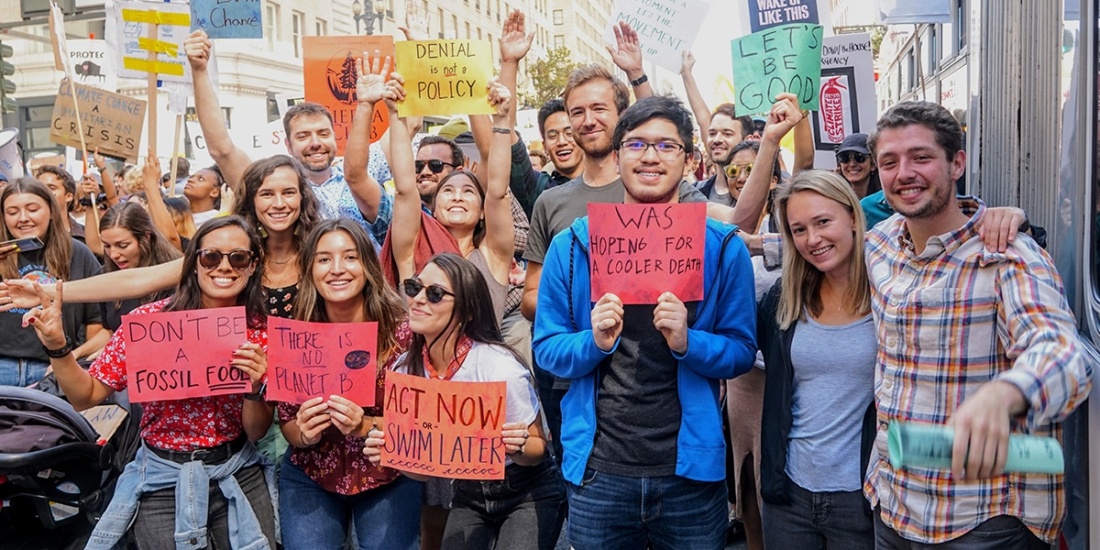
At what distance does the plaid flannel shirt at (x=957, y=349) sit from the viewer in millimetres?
2516

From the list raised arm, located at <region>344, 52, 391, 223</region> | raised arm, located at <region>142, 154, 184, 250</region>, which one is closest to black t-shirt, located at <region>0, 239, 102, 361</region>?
raised arm, located at <region>142, 154, 184, 250</region>

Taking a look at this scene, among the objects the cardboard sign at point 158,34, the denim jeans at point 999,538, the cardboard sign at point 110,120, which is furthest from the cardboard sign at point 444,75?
the cardboard sign at point 110,120

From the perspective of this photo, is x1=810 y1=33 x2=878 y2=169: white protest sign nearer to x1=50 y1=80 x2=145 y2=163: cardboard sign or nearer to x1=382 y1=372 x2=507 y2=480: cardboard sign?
x1=382 y1=372 x2=507 y2=480: cardboard sign

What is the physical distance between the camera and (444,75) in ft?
17.3

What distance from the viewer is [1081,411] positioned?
259 centimetres

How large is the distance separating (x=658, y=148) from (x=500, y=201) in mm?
1561

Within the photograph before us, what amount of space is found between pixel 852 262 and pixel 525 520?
1.49 meters

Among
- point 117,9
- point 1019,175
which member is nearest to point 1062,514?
point 1019,175

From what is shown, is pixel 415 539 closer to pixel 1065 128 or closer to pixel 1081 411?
pixel 1081 411

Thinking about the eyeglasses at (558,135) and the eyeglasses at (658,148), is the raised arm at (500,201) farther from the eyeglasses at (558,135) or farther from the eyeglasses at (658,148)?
the eyeglasses at (658,148)

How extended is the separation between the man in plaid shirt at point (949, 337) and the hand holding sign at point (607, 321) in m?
0.76

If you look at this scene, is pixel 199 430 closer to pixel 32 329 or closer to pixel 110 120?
pixel 32 329

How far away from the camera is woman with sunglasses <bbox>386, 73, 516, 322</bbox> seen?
185 inches

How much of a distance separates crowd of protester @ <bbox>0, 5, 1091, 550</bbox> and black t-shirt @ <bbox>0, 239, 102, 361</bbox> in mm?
1090
